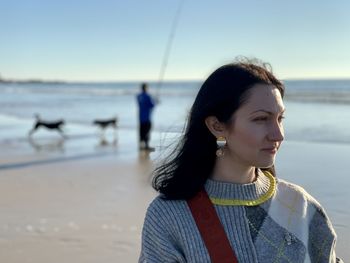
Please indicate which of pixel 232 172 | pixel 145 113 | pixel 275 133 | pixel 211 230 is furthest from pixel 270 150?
pixel 145 113

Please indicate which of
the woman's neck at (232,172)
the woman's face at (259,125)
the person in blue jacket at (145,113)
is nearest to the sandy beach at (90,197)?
the woman's neck at (232,172)

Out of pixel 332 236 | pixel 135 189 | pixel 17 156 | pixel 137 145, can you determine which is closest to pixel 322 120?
pixel 137 145

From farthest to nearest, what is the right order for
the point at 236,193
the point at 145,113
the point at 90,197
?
the point at 145,113
the point at 90,197
the point at 236,193

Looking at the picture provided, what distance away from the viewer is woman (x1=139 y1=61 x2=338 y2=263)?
5.50ft

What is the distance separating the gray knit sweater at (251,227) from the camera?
5.49 ft

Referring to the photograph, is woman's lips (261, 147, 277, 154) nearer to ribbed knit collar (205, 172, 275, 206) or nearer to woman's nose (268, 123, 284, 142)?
woman's nose (268, 123, 284, 142)

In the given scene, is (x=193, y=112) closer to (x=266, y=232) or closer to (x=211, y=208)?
(x=211, y=208)

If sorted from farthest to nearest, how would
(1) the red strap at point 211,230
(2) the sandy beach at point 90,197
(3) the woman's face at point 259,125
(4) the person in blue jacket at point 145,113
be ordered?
(4) the person in blue jacket at point 145,113 → (2) the sandy beach at point 90,197 → (3) the woman's face at point 259,125 → (1) the red strap at point 211,230

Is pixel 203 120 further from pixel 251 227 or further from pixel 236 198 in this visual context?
pixel 251 227

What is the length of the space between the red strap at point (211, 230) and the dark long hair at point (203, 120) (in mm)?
46

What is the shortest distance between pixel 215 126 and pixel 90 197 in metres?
5.89

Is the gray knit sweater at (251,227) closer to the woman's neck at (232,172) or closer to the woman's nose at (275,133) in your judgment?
the woman's neck at (232,172)

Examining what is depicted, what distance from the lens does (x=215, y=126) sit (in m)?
1.82

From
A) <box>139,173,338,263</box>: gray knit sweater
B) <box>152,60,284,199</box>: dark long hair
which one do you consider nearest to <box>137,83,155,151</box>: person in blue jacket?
<box>152,60,284,199</box>: dark long hair
